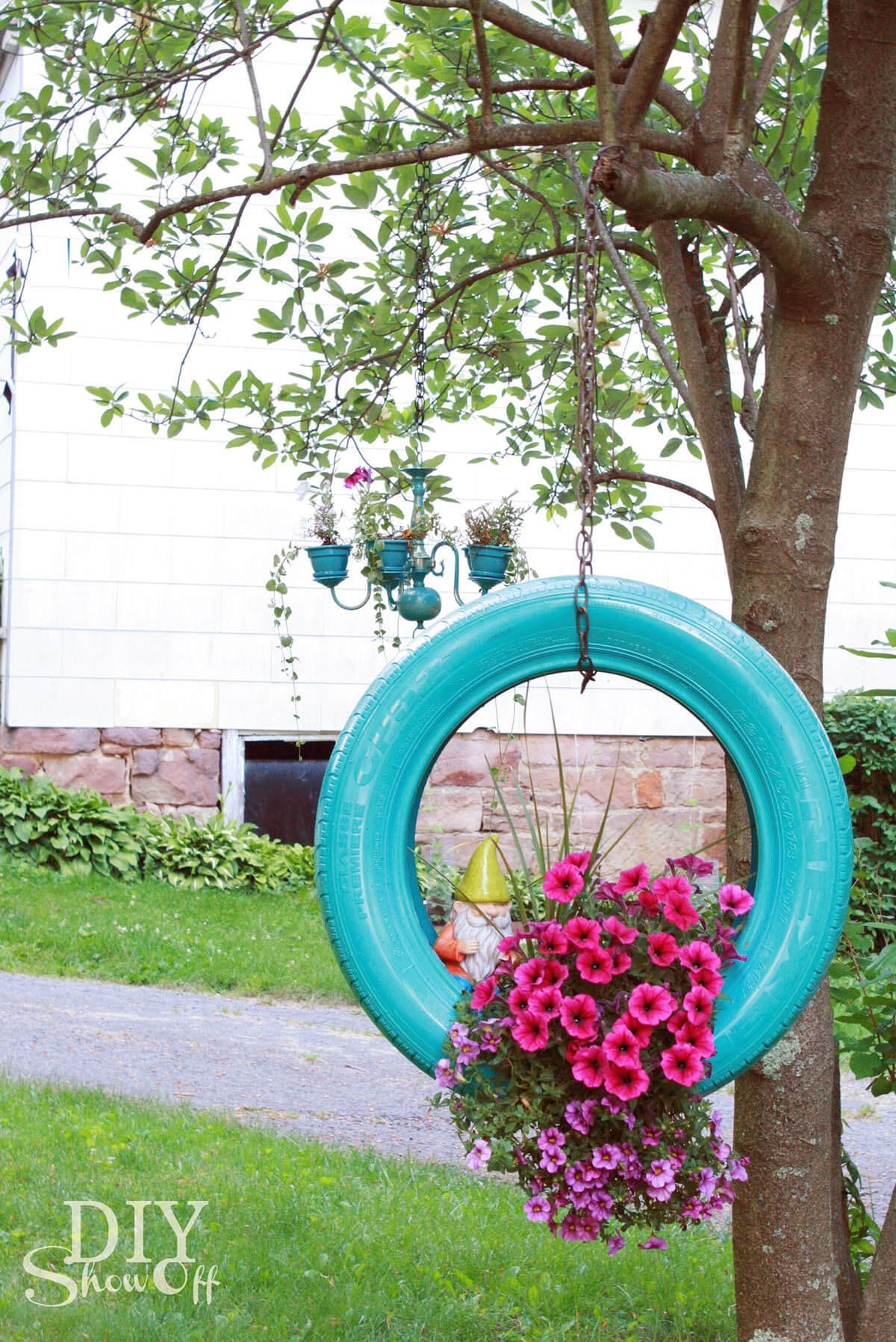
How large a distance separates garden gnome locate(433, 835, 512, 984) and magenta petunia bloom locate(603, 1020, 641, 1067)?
0.22m

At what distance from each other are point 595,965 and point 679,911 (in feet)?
0.41

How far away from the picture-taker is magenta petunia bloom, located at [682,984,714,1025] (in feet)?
5.14

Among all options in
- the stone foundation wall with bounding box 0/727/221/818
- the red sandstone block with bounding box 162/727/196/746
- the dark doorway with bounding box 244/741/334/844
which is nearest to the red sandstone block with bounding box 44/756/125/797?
the stone foundation wall with bounding box 0/727/221/818

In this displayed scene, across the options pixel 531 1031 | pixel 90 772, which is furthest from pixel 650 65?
pixel 90 772

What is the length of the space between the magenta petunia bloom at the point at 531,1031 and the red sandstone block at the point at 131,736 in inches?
229

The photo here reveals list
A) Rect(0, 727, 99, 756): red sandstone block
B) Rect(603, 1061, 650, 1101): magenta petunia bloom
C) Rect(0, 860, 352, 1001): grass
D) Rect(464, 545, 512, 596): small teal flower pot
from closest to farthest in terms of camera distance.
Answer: Rect(603, 1061, 650, 1101): magenta petunia bloom, Rect(464, 545, 512, 596): small teal flower pot, Rect(0, 860, 352, 1001): grass, Rect(0, 727, 99, 756): red sandstone block

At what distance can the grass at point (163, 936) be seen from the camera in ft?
17.4

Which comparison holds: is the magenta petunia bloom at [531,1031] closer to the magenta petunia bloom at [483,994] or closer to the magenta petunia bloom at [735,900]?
the magenta petunia bloom at [483,994]

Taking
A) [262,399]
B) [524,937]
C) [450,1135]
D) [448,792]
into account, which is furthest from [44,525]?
[524,937]

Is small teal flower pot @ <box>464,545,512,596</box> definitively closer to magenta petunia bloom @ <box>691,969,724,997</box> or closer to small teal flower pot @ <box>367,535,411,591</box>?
small teal flower pot @ <box>367,535,411,591</box>

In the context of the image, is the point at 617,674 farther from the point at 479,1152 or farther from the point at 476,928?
the point at 479,1152

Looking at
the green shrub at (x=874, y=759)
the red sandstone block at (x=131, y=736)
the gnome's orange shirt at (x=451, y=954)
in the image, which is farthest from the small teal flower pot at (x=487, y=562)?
the red sandstone block at (x=131, y=736)

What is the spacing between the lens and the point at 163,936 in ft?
18.8

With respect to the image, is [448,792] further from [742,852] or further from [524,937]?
[524,937]
